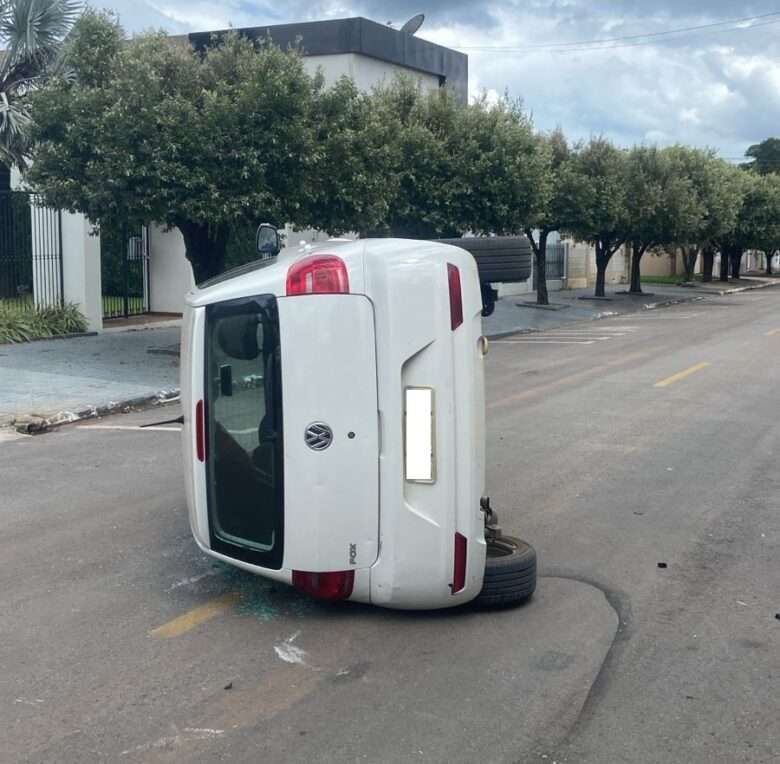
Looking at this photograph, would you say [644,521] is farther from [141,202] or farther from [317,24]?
[317,24]

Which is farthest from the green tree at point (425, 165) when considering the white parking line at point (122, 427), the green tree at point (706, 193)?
the green tree at point (706, 193)

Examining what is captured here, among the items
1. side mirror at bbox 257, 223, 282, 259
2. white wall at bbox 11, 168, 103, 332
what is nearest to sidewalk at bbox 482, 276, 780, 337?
white wall at bbox 11, 168, 103, 332

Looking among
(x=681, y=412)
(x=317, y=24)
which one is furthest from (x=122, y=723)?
(x=317, y=24)

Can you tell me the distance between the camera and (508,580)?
18.6 feet

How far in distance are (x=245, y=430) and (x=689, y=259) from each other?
156 ft

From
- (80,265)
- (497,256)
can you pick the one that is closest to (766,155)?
(80,265)

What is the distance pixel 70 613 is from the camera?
5746 millimetres

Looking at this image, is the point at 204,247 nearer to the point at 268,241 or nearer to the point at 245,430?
the point at 268,241

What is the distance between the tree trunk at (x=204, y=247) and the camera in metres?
17.4

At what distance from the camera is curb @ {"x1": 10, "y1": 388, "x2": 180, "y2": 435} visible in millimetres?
12070

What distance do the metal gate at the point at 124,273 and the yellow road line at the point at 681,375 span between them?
43.3ft

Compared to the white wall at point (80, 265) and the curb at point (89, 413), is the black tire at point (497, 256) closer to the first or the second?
the curb at point (89, 413)

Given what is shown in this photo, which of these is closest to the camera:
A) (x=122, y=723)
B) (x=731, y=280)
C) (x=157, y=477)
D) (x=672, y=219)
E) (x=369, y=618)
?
(x=122, y=723)

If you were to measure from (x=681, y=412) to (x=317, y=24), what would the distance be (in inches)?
739
